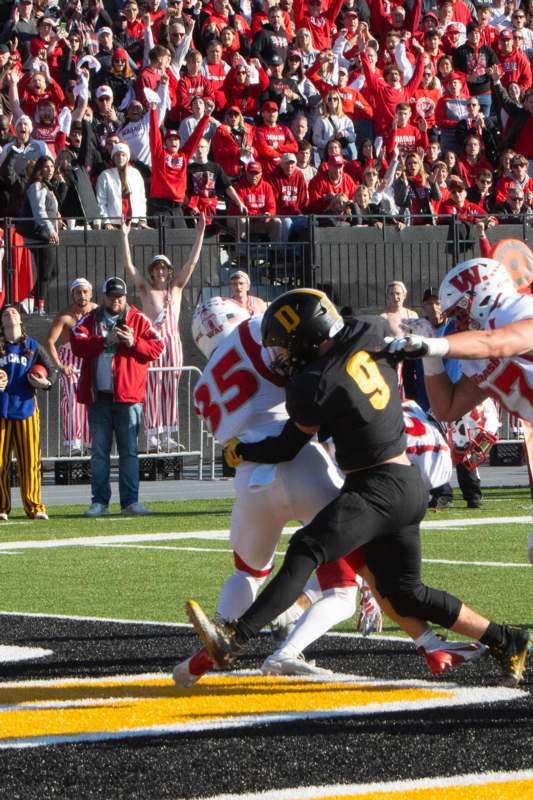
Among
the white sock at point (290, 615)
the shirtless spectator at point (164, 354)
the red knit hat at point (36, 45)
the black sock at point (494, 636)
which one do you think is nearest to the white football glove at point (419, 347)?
the black sock at point (494, 636)

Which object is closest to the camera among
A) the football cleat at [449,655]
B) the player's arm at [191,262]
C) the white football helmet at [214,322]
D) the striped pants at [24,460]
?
the football cleat at [449,655]

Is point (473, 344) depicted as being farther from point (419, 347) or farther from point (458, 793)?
point (458, 793)

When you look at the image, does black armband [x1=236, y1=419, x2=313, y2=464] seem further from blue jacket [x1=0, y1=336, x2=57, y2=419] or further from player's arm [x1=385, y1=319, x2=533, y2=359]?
blue jacket [x1=0, y1=336, x2=57, y2=419]

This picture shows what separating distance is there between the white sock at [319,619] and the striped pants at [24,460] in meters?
8.21

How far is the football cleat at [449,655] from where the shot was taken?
632 centimetres

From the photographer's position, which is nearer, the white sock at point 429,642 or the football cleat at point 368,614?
the white sock at point 429,642

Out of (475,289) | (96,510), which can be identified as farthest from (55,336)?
(475,289)

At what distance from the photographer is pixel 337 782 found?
490 centimetres

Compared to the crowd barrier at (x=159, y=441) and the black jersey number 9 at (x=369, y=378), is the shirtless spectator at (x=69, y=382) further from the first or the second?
the black jersey number 9 at (x=369, y=378)

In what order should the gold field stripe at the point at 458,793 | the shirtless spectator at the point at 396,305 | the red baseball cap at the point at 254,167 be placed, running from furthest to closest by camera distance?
the red baseball cap at the point at 254,167, the shirtless spectator at the point at 396,305, the gold field stripe at the point at 458,793

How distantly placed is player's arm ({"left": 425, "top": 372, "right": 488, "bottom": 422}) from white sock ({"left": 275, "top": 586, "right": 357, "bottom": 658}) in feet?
2.93

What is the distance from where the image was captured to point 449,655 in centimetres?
632

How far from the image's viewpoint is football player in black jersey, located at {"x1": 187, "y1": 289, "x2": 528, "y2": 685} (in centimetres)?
601

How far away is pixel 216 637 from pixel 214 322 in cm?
209
